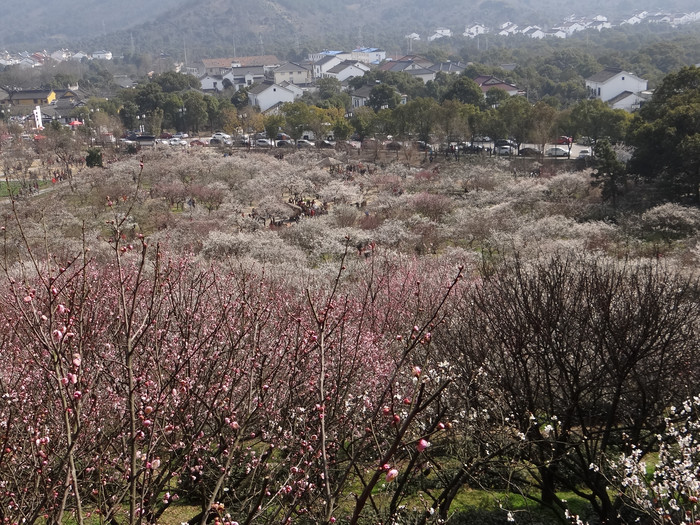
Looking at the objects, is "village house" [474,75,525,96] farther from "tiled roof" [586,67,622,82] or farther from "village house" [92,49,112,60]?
"village house" [92,49,112,60]

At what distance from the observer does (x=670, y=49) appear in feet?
235

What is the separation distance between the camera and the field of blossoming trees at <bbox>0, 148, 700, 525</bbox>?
173 inches

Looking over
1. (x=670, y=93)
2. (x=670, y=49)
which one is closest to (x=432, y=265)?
(x=670, y=93)

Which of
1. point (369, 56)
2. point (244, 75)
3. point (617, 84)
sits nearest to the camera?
point (617, 84)

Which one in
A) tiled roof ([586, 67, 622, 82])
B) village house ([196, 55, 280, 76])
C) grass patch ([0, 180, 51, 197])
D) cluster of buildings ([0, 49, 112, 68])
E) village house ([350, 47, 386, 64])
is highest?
cluster of buildings ([0, 49, 112, 68])

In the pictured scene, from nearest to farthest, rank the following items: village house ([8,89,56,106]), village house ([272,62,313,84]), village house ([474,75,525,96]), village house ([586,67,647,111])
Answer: village house ([586,67,647,111]) → village house ([474,75,525,96]) → village house ([8,89,56,106]) → village house ([272,62,313,84])

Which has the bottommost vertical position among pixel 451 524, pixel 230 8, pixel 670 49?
pixel 451 524

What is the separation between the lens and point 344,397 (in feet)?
20.7

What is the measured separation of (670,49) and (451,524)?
80130mm

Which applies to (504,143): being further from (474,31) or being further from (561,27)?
(474,31)

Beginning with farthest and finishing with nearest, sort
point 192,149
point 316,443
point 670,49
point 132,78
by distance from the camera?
point 132,78 < point 670,49 < point 192,149 < point 316,443

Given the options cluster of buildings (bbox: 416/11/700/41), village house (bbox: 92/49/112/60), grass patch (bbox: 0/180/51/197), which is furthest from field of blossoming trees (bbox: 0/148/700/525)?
village house (bbox: 92/49/112/60)

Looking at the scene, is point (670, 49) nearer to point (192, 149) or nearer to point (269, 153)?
point (269, 153)

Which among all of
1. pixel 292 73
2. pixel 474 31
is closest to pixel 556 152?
pixel 292 73
